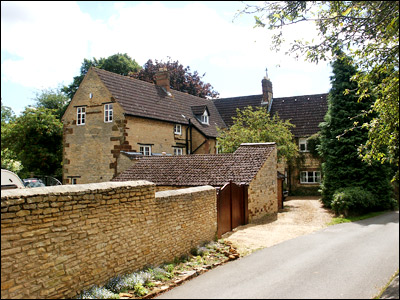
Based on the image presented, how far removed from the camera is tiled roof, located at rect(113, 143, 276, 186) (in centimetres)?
1628

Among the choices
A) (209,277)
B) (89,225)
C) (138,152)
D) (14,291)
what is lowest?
(209,277)

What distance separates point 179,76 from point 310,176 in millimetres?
22533

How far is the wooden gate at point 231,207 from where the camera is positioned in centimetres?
1340

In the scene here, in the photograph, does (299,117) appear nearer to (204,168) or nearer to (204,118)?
(204,118)

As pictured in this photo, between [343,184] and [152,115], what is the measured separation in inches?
546

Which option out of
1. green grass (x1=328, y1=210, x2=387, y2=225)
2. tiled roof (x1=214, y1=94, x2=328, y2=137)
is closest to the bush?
green grass (x1=328, y1=210, x2=387, y2=225)

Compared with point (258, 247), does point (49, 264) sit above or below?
above

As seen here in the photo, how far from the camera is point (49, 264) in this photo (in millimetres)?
6012

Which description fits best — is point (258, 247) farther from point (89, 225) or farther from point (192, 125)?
point (192, 125)

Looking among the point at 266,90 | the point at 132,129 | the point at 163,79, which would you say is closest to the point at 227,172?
the point at 132,129

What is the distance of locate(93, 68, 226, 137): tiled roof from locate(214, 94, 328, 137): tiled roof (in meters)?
4.04

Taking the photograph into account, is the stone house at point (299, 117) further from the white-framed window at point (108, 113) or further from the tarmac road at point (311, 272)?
the tarmac road at point (311, 272)

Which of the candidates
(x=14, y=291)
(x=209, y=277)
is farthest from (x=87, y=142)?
(x=14, y=291)

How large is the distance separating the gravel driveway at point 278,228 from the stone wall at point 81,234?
298cm
